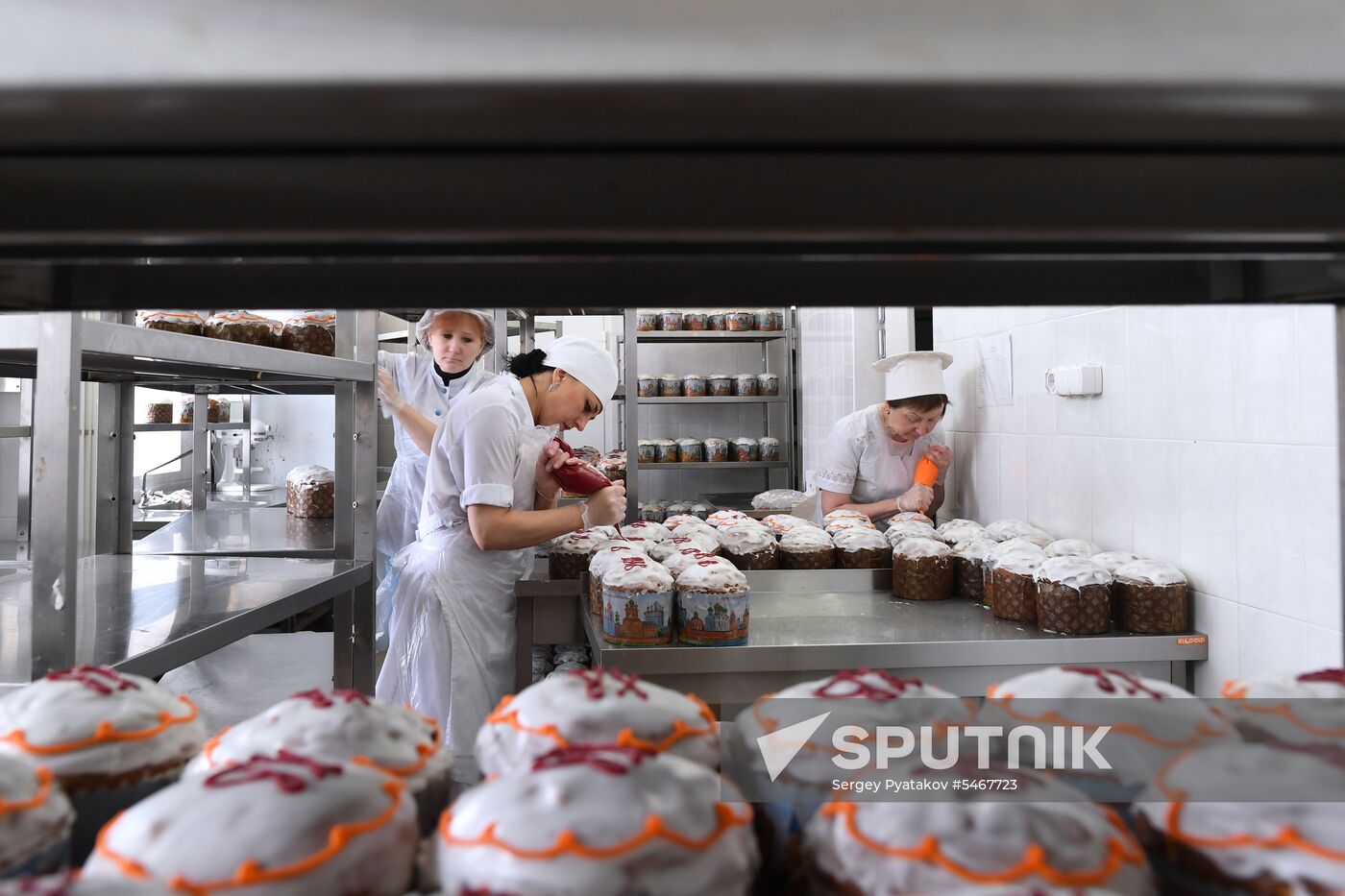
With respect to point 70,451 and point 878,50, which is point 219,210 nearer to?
point 878,50

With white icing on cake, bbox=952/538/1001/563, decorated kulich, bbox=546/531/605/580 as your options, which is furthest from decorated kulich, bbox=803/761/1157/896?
decorated kulich, bbox=546/531/605/580

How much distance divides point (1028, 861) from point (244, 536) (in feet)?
10.5

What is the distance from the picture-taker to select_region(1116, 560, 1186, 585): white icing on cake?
1913 mm

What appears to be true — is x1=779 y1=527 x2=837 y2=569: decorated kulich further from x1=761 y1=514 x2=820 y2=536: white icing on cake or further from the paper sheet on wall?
the paper sheet on wall

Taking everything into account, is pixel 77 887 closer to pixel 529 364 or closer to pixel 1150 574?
pixel 1150 574

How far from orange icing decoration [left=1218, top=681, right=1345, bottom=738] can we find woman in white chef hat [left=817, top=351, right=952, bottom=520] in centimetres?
247

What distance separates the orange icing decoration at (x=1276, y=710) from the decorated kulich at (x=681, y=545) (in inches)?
65.4

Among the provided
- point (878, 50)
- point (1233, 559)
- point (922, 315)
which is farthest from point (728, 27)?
point (922, 315)

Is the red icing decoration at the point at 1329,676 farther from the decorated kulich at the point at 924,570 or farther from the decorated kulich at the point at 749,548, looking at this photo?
the decorated kulich at the point at 749,548

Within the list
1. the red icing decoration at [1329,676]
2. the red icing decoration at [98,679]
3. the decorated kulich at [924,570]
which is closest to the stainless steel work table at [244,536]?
the decorated kulich at [924,570]

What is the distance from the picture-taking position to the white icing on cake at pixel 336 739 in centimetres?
60

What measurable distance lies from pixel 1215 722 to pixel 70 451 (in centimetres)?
145

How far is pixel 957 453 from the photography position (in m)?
3.32

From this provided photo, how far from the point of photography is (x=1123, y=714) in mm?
641
